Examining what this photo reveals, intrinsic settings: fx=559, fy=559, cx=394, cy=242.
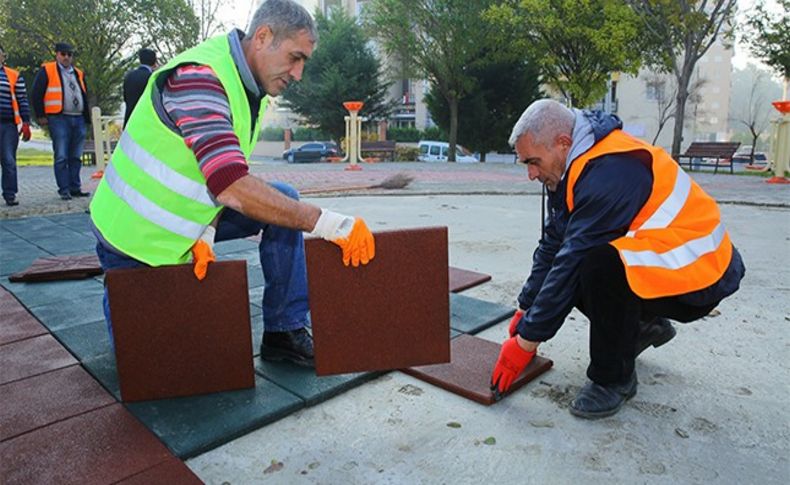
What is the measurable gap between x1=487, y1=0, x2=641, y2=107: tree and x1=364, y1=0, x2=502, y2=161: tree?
108 cm

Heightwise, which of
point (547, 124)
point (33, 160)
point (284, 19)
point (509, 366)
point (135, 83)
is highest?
point (135, 83)

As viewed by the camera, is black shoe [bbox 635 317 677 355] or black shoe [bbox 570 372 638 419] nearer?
black shoe [bbox 570 372 638 419]

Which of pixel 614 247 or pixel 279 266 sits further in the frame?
pixel 279 266

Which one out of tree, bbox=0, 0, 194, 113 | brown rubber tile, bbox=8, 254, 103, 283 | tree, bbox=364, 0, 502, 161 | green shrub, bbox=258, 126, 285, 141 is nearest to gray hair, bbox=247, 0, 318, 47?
brown rubber tile, bbox=8, 254, 103, 283

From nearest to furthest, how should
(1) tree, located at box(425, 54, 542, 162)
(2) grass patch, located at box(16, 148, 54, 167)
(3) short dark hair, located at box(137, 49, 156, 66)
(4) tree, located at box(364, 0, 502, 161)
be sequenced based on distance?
(3) short dark hair, located at box(137, 49, 156, 66), (2) grass patch, located at box(16, 148, 54, 167), (4) tree, located at box(364, 0, 502, 161), (1) tree, located at box(425, 54, 542, 162)

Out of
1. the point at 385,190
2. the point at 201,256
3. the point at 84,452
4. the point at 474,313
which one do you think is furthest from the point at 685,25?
the point at 84,452

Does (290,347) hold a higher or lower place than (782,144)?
lower

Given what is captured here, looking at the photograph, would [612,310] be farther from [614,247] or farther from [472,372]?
[472,372]

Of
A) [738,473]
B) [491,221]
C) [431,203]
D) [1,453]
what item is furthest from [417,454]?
[431,203]

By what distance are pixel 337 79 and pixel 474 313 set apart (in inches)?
869

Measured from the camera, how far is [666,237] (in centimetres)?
158

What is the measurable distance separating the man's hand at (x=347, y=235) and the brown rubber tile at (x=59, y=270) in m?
2.15

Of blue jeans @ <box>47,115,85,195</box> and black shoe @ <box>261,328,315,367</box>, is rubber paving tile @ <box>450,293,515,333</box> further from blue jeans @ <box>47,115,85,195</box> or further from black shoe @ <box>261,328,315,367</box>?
blue jeans @ <box>47,115,85,195</box>

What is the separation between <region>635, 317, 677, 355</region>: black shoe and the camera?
194 centimetres
